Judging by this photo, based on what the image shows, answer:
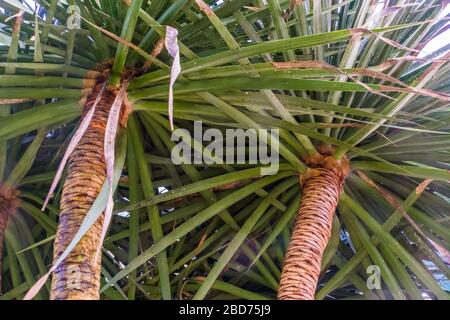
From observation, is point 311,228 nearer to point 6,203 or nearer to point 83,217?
point 83,217

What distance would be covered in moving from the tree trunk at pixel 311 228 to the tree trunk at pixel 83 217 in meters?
0.39

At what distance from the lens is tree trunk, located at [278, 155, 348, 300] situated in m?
1.19

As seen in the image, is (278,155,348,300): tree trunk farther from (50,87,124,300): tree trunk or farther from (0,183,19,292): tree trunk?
(0,183,19,292): tree trunk

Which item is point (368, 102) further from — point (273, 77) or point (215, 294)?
point (215, 294)

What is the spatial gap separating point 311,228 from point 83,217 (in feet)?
1.58

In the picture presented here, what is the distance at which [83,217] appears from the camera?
105 cm

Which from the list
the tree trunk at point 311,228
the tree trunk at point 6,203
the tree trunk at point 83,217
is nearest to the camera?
the tree trunk at point 83,217

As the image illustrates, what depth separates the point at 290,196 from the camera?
155 cm

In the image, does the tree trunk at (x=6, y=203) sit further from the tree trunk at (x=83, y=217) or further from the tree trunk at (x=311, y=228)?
the tree trunk at (x=311, y=228)

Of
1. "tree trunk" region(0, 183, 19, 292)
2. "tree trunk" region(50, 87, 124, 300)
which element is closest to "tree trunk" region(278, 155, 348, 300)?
"tree trunk" region(50, 87, 124, 300)

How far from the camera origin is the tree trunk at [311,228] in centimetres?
119

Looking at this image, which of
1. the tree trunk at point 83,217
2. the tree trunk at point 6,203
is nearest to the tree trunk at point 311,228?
the tree trunk at point 83,217

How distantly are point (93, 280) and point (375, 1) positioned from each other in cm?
89
